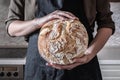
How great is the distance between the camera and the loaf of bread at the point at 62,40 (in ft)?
2.13

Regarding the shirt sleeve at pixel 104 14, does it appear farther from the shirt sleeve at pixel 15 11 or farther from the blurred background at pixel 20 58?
the blurred background at pixel 20 58

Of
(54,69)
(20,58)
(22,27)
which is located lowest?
(20,58)

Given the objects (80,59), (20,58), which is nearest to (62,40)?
(80,59)

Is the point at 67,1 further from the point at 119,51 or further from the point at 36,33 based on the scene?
the point at 119,51

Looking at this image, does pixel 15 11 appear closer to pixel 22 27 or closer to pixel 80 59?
pixel 22 27

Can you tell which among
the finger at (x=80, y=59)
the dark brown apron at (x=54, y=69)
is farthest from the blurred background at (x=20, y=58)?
the finger at (x=80, y=59)

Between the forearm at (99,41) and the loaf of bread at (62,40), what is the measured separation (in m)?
0.09

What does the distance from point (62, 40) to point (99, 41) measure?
0.16 m

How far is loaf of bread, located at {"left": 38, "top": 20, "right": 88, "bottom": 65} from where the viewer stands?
65 centimetres

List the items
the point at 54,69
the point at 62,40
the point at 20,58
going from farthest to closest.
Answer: the point at 20,58, the point at 54,69, the point at 62,40

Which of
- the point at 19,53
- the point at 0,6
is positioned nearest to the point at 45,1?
the point at 19,53

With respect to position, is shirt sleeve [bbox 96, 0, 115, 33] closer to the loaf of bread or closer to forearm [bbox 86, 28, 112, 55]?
forearm [bbox 86, 28, 112, 55]

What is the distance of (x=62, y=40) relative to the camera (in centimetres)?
65

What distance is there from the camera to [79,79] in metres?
0.78
